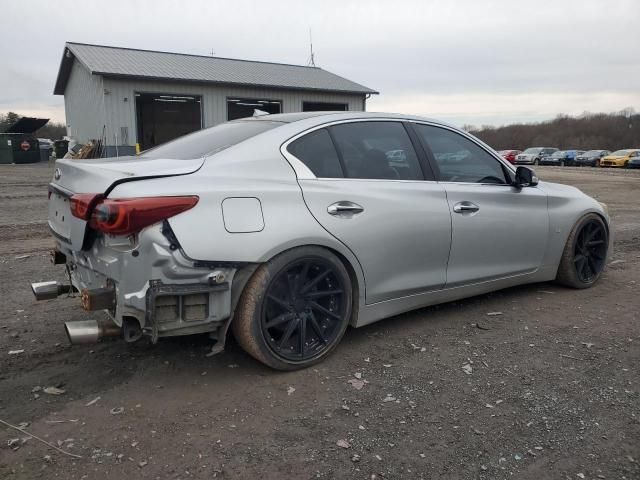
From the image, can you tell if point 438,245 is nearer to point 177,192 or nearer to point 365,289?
point 365,289

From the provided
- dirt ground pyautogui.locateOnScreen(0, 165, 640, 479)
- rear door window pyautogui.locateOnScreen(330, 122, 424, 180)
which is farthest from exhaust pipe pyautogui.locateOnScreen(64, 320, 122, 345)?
rear door window pyautogui.locateOnScreen(330, 122, 424, 180)

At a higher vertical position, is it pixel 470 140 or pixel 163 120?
pixel 163 120

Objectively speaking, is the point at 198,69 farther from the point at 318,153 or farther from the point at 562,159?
the point at 562,159

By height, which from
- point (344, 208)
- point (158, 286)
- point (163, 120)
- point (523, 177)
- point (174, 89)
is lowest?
point (158, 286)

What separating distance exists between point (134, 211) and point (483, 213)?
2596mm

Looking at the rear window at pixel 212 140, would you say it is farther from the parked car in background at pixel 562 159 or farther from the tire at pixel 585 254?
the parked car in background at pixel 562 159

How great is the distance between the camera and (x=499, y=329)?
4.08 metres

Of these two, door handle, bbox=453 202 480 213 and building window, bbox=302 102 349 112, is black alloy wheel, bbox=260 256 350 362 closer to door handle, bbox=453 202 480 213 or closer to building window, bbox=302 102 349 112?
door handle, bbox=453 202 480 213

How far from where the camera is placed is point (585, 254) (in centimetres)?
509

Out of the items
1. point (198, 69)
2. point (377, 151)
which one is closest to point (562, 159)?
point (198, 69)

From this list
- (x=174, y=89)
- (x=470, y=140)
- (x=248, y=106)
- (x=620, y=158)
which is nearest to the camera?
(x=470, y=140)

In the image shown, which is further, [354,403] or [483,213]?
[483,213]

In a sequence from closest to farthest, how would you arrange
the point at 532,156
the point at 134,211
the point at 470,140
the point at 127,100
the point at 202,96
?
the point at 134,211 → the point at 470,140 → the point at 127,100 → the point at 202,96 → the point at 532,156

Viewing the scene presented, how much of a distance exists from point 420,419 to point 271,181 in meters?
1.54
